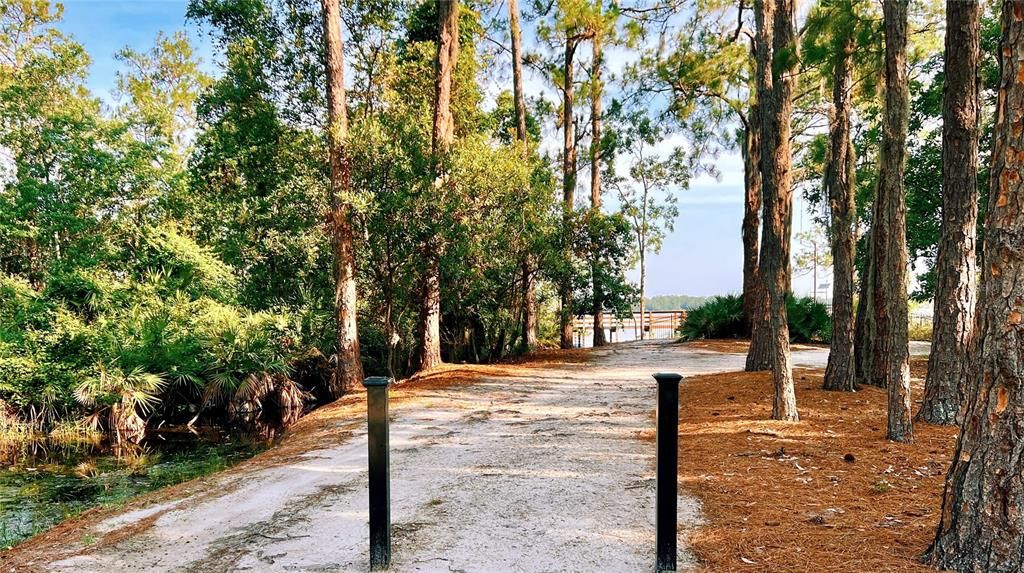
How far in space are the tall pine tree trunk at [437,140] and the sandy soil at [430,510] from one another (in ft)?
17.0

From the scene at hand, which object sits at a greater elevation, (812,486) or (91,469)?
(812,486)

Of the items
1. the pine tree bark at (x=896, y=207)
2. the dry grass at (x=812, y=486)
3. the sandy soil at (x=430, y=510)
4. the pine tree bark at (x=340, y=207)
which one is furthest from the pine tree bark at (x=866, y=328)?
the pine tree bark at (x=340, y=207)

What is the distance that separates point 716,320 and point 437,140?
1172 cm

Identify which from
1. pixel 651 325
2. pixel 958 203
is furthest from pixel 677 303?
pixel 958 203

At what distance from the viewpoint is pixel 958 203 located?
18.3ft

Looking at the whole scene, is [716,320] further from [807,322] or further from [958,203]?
[958,203]

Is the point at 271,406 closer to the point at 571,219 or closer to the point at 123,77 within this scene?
the point at 571,219

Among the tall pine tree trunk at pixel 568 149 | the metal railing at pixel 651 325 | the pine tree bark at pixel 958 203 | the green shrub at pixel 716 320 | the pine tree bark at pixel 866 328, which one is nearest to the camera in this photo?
the pine tree bark at pixel 958 203

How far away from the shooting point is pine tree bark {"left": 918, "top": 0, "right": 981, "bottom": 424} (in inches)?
213

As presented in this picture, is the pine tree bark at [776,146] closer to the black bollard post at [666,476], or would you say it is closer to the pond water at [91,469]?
the black bollard post at [666,476]

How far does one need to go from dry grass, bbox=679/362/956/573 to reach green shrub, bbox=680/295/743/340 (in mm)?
11514

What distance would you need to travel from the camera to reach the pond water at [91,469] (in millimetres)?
5520

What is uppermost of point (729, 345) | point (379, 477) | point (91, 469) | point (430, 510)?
point (379, 477)

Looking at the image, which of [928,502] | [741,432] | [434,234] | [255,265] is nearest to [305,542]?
[928,502]
